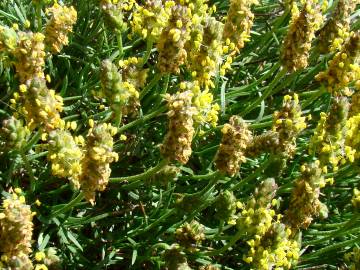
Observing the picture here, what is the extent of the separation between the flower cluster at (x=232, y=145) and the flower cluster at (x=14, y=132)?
737mm

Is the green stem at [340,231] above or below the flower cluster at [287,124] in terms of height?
below

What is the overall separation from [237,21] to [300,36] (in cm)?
34

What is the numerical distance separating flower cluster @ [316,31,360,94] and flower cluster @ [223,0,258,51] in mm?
405

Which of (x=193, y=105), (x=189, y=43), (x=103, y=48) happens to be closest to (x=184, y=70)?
(x=103, y=48)

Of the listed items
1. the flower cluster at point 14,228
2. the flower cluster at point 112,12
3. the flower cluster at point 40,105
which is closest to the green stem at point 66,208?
the flower cluster at point 40,105

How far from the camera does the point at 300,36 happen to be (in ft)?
9.64

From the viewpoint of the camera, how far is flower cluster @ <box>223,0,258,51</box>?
312 cm

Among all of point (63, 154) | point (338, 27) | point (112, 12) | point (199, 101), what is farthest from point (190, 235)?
point (338, 27)

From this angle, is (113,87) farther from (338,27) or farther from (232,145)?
(338,27)

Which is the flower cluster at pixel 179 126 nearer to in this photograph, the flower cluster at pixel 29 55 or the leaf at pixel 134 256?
the flower cluster at pixel 29 55

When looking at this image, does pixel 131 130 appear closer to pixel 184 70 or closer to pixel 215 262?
pixel 184 70

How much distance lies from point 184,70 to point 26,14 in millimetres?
865

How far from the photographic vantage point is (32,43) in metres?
2.59

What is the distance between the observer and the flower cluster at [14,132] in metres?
2.56
